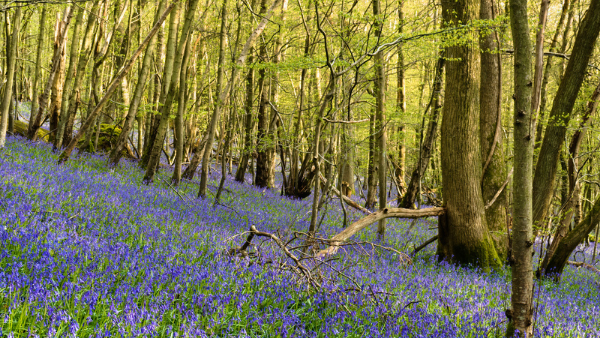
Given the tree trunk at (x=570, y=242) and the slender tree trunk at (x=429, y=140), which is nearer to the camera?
the tree trunk at (x=570, y=242)

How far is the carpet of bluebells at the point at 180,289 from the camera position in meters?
2.60

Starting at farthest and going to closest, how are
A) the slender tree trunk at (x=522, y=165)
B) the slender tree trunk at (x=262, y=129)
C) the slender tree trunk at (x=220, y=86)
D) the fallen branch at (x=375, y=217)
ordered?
the slender tree trunk at (x=262, y=129) → the slender tree trunk at (x=220, y=86) → the fallen branch at (x=375, y=217) → the slender tree trunk at (x=522, y=165)

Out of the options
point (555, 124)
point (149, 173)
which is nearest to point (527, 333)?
point (555, 124)

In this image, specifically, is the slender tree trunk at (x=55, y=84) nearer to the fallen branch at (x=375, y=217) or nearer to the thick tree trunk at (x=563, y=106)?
the fallen branch at (x=375, y=217)

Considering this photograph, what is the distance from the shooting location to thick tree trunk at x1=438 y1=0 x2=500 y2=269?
6.69 meters

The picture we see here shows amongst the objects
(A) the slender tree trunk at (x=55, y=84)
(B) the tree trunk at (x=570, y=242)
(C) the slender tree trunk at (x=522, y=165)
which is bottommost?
(B) the tree trunk at (x=570, y=242)

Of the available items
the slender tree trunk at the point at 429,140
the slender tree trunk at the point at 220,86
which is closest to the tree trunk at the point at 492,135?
the slender tree trunk at the point at 429,140

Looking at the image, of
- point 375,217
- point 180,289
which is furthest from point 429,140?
point 180,289

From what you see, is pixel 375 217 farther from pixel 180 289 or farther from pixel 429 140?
pixel 429 140

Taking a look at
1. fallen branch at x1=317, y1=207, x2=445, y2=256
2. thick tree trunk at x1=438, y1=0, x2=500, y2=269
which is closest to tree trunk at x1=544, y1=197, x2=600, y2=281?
thick tree trunk at x1=438, y1=0, x2=500, y2=269

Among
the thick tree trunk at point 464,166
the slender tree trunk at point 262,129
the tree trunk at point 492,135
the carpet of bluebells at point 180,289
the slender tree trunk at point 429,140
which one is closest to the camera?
the carpet of bluebells at point 180,289

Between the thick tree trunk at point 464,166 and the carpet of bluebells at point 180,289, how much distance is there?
20.4 inches

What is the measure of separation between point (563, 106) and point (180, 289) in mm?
6570

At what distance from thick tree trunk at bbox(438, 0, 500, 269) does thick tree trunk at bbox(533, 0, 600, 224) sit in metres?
0.97
